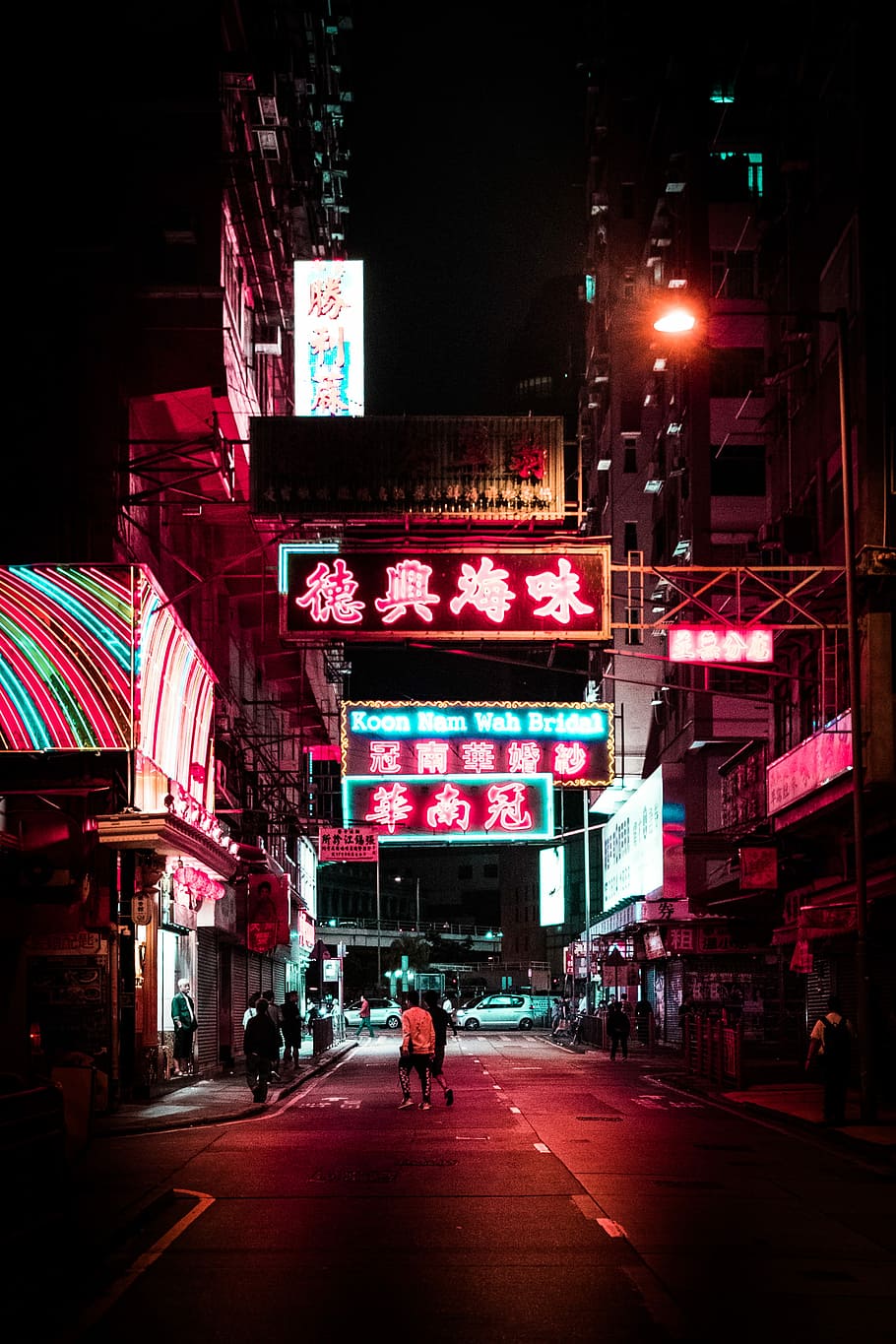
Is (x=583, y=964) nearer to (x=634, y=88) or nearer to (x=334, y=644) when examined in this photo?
(x=634, y=88)

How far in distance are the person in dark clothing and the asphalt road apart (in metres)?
5.34

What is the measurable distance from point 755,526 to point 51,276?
3088 cm

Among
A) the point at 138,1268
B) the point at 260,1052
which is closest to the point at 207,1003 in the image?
the point at 260,1052

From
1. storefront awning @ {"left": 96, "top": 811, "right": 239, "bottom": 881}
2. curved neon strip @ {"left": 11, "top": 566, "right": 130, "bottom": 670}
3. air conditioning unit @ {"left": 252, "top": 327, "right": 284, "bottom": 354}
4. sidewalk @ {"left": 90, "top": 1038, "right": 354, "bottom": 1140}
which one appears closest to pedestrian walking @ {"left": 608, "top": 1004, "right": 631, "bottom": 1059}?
sidewalk @ {"left": 90, "top": 1038, "right": 354, "bottom": 1140}

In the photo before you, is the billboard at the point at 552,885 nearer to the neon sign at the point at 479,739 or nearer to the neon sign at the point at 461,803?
the neon sign at the point at 461,803

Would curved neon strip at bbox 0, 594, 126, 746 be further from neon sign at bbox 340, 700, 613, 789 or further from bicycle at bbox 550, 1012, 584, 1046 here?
bicycle at bbox 550, 1012, 584, 1046

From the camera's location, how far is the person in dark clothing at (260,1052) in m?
28.0

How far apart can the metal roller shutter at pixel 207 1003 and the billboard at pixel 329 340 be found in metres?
13.2

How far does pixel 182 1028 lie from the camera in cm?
3138

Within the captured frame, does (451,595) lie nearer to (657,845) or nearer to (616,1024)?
(616,1024)

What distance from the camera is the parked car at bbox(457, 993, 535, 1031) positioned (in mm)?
72562

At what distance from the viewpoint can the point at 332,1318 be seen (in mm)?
8961

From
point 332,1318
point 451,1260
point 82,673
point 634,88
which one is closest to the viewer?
point 332,1318

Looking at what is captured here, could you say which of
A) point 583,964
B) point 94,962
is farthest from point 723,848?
point 583,964
